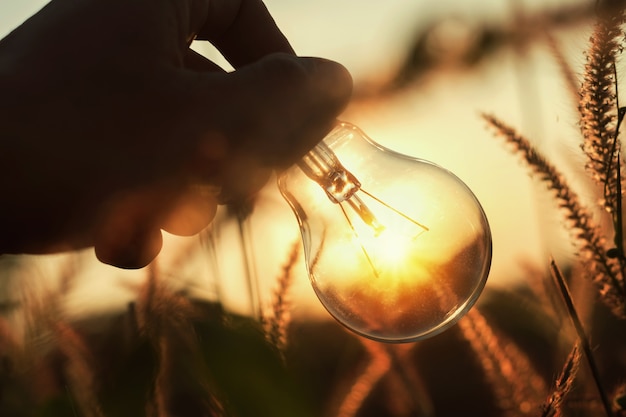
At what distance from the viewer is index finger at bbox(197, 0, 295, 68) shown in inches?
33.4

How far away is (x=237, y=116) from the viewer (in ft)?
2.19

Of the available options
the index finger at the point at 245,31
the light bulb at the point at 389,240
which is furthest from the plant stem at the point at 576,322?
the index finger at the point at 245,31

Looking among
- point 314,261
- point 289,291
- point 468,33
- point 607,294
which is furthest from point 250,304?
point 468,33

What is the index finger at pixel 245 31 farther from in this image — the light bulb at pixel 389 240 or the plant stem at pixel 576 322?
the plant stem at pixel 576 322

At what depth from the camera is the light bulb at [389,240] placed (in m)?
0.78

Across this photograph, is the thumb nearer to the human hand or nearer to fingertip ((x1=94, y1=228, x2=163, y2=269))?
the human hand

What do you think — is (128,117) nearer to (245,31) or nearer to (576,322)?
(245,31)

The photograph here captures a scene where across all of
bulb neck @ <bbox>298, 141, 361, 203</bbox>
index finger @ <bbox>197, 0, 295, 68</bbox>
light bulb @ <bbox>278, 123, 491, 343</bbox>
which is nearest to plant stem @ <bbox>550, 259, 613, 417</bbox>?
light bulb @ <bbox>278, 123, 491, 343</bbox>

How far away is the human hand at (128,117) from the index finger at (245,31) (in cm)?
12

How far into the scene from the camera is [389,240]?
84 cm

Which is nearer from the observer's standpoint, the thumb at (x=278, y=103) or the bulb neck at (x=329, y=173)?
the thumb at (x=278, y=103)

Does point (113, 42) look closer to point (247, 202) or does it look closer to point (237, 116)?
point (237, 116)

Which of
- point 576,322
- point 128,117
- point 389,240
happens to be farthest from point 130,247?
point 576,322

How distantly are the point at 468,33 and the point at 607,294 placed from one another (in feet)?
2.94
